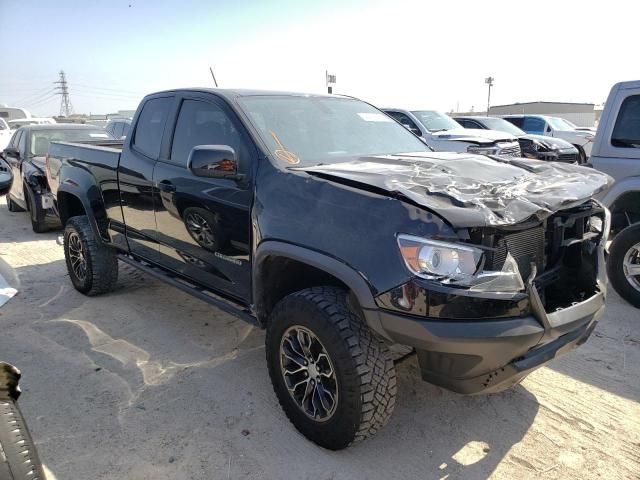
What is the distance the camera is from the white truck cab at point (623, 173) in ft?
14.6

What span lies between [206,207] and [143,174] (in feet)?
3.25

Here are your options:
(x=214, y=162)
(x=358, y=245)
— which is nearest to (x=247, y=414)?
(x=358, y=245)

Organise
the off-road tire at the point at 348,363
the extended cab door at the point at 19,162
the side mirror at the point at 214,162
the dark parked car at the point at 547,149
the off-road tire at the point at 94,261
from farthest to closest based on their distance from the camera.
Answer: the dark parked car at the point at 547,149, the extended cab door at the point at 19,162, the off-road tire at the point at 94,261, the side mirror at the point at 214,162, the off-road tire at the point at 348,363

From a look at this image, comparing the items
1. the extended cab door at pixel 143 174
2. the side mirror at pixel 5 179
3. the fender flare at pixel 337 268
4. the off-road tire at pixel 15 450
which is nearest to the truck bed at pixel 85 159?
the extended cab door at pixel 143 174

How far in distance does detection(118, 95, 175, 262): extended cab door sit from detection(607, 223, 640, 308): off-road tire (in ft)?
13.4

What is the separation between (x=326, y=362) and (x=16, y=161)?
8176mm

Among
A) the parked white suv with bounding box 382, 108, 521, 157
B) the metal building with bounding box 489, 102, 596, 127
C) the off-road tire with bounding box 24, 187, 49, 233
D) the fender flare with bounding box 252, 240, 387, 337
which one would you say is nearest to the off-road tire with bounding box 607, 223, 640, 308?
the fender flare with bounding box 252, 240, 387, 337

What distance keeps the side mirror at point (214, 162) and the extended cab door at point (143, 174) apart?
1091 millimetres

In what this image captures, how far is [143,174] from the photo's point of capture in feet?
12.8

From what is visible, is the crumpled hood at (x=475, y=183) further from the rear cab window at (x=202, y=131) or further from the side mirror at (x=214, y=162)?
the rear cab window at (x=202, y=131)

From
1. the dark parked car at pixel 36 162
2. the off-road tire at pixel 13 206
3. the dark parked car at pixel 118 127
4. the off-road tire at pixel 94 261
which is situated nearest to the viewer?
the off-road tire at pixel 94 261

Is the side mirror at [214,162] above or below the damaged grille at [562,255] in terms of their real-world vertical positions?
above

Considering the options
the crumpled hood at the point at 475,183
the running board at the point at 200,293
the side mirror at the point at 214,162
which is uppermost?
the side mirror at the point at 214,162

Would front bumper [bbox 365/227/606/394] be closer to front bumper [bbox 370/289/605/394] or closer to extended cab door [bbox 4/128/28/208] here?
front bumper [bbox 370/289/605/394]
